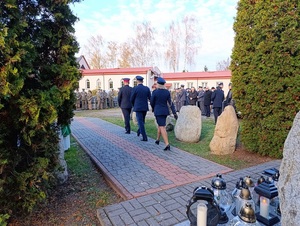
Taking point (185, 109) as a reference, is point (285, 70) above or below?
above

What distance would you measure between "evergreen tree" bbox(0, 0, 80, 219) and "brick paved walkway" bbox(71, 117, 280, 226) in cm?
100

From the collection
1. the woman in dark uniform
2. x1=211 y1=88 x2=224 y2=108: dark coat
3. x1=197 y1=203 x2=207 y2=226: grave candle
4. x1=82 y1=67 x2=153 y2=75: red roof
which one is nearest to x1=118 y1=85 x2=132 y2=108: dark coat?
the woman in dark uniform

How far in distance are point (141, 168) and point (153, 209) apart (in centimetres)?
159

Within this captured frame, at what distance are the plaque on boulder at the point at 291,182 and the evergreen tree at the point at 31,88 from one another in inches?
87.9

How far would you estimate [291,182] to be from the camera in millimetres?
1421

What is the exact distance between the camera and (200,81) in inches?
1323

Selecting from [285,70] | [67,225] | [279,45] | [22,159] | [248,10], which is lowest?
[67,225]

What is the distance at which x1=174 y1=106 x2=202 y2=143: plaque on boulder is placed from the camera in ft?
21.6

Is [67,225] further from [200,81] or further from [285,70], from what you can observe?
[200,81]

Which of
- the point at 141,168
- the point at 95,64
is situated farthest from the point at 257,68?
the point at 95,64

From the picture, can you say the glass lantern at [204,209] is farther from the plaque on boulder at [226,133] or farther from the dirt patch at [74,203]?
the plaque on boulder at [226,133]

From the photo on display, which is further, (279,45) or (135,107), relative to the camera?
(135,107)

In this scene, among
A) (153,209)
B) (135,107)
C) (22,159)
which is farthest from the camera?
(135,107)

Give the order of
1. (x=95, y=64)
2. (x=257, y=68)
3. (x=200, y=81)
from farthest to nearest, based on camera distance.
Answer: (x=95, y=64) < (x=200, y=81) < (x=257, y=68)
